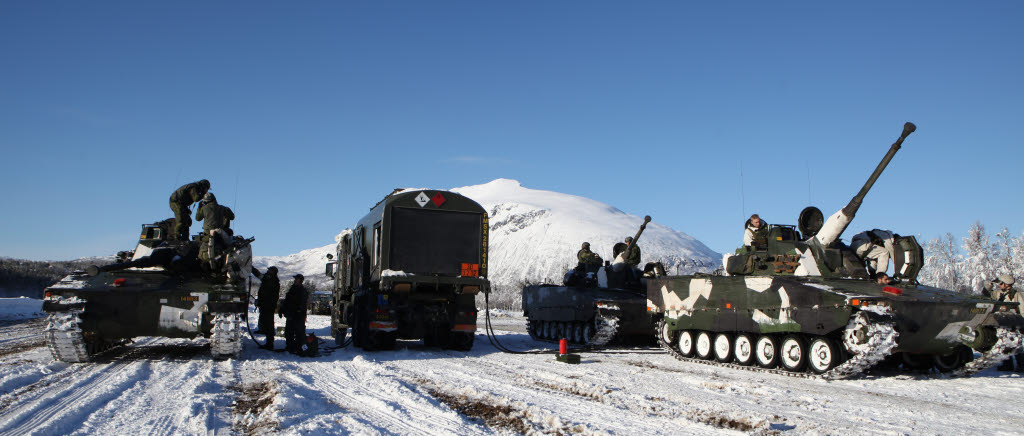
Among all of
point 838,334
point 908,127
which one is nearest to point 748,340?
point 838,334

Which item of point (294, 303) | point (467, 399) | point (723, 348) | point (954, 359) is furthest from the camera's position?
point (294, 303)

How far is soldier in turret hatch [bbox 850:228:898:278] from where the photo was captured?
473 inches

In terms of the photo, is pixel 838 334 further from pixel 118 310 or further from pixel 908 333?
pixel 118 310

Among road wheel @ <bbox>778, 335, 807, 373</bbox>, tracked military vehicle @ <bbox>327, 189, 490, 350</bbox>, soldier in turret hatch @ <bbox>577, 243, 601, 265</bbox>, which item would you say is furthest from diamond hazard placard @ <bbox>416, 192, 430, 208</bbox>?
road wheel @ <bbox>778, 335, 807, 373</bbox>

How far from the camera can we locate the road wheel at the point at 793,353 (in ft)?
35.1

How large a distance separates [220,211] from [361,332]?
150 inches

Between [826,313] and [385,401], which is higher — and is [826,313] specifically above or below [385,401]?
above

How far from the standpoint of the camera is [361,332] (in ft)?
47.1

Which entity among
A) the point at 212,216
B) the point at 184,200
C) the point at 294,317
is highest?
the point at 184,200

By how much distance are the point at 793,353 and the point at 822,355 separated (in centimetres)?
59

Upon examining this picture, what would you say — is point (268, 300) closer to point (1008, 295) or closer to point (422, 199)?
point (422, 199)

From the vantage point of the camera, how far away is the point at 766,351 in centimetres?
1143

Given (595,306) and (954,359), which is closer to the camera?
(954,359)

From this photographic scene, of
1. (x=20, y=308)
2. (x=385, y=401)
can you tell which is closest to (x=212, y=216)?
(x=385, y=401)
